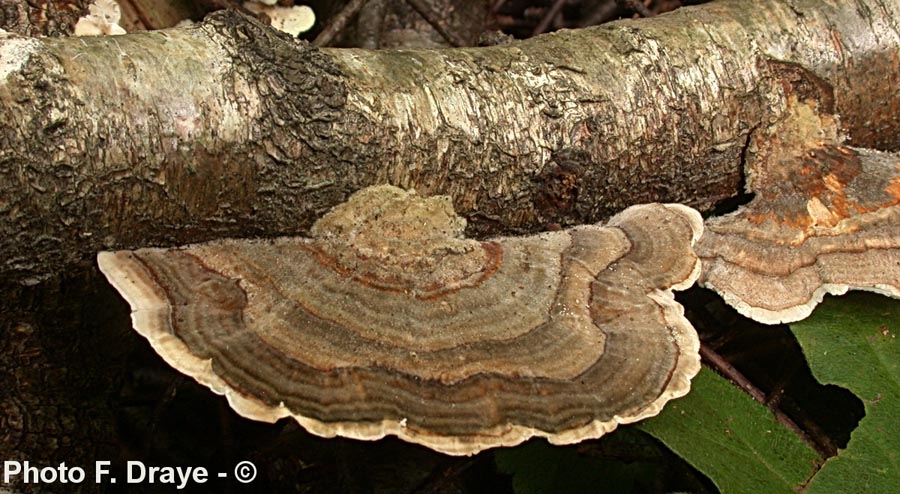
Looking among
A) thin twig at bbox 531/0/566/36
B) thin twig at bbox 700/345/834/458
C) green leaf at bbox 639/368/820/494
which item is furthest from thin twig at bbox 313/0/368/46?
green leaf at bbox 639/368/820/494

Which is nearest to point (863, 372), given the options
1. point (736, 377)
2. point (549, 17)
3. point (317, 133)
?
point (736, 377)

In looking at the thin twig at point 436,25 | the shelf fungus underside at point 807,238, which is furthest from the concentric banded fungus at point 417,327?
the thin twig at point 436,25

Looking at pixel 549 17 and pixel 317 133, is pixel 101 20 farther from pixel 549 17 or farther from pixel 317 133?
pixel 549 17

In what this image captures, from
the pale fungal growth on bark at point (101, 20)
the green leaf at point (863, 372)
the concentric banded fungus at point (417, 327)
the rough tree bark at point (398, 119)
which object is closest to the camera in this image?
the concentric banded fungus at point (417, 327)

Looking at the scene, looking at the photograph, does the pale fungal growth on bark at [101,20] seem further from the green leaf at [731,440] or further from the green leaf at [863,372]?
the green leaf at [863,372]

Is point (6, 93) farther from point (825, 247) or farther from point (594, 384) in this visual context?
point (825, 247)

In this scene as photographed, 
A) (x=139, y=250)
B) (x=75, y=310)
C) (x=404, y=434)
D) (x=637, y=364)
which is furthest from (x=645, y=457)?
(x=75, y=310)
